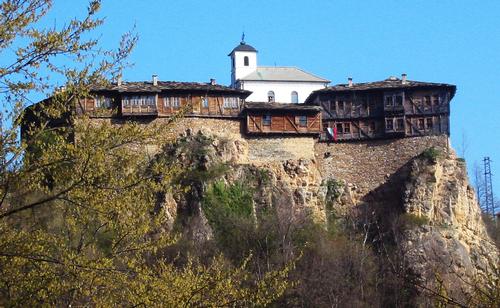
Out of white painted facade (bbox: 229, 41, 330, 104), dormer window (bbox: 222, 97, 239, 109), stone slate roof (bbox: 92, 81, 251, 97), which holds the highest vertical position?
white painted facade (bbox: 229, 41, 330, 104)

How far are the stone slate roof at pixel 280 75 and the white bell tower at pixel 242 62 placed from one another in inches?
26.1

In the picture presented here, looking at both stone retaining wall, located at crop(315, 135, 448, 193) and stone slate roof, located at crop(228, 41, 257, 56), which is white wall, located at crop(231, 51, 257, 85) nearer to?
stone slate roof, located at crop(228, 41, 257, 56)

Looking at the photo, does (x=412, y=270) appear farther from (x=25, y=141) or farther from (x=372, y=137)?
(x=25, y=141)

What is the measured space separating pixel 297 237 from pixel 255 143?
241 inches

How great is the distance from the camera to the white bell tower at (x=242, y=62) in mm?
63775

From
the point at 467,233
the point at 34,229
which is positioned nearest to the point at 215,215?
the point at 467,233

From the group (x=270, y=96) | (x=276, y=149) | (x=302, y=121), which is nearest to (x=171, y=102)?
(x=276, y=149)

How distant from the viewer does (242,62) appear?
64.7 m

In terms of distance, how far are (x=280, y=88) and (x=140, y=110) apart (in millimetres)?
15767

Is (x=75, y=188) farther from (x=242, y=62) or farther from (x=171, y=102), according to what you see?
(x=242, y=62)

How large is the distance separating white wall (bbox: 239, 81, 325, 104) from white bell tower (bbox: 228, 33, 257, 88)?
8.26 ft

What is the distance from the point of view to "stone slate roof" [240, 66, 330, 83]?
61.8 m

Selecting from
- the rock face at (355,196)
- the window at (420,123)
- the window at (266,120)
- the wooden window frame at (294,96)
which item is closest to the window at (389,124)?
the rock face at (355,196)

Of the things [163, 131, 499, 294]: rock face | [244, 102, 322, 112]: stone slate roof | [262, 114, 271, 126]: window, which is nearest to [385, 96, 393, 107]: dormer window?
[163, 131, 499, 294]: rock face
